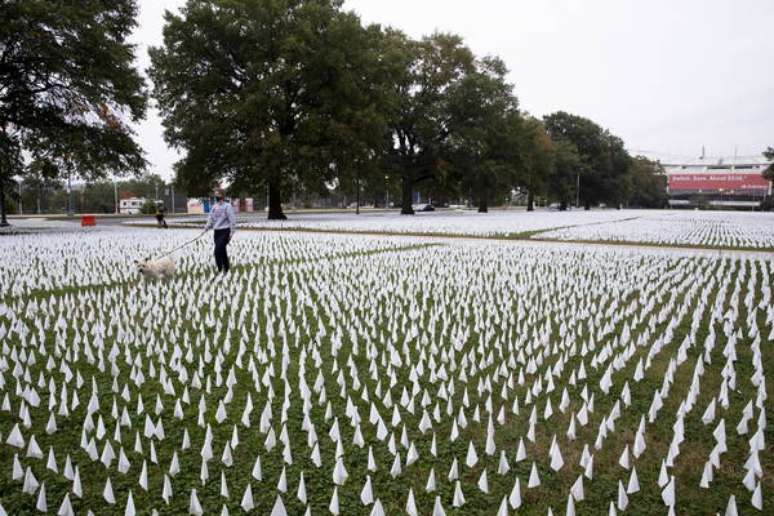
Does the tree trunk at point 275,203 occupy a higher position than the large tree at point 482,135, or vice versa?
the large tree at point 482,135

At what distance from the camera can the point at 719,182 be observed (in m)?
126

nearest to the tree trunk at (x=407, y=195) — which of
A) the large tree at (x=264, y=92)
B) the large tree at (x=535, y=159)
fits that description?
the large tree at (x=264, y=92)

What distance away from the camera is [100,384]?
4617mm

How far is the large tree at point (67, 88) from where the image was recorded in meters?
20.0

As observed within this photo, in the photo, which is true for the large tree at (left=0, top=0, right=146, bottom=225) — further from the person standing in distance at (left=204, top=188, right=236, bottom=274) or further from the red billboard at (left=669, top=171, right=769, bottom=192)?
the red billboard at (left=669, top=171, right=769, bottom=192)

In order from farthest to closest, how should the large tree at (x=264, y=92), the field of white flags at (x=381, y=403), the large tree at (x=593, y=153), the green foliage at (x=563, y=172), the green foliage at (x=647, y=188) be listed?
1. the green foliage at (x=647, y=188)
2. the large tree at (x=593, y=153)
3. the green foliage at (x=563, y=172)
4. the large tree at (x=264, y=92)
5. the field of white flags at (x=381, y=403)

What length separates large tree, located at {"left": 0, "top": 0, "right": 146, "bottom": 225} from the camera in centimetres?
2000

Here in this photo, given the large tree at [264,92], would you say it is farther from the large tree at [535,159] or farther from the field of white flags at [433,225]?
the large tree at [535,159]

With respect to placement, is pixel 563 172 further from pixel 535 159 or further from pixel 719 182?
pixel 719 182

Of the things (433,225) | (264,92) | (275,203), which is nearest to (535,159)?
(275,203)

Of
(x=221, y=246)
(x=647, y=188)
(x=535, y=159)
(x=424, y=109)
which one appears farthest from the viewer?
(x=647, y=188)

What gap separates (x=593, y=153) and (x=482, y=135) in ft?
151

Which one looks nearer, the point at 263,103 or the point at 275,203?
the point at 263,103

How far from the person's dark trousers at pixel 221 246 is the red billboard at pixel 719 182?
141 m
